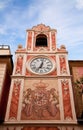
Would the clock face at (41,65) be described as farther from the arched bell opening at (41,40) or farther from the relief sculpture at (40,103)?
the arched bell opening at (41,40)

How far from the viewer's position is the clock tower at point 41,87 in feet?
38.0

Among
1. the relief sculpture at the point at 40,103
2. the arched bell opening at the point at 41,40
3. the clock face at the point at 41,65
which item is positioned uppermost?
the arched bell opening at the point at 41,40

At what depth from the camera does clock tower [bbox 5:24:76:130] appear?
38.0 feet

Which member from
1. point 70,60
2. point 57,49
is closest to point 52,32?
point 57,49

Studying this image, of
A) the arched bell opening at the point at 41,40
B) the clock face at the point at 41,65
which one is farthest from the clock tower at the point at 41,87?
the arched bell opening at the point at 41,40

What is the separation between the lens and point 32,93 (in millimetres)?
13000

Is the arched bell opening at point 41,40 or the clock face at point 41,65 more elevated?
the arched bell opening at point 41,40

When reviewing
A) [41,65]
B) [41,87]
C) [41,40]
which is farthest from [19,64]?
[41,40]

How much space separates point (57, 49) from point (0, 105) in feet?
21.4

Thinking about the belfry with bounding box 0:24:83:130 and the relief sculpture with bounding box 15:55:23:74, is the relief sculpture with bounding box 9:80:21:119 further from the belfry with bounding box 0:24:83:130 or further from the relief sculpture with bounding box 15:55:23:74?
the relief sculpture with bounding box 15:55:23:74

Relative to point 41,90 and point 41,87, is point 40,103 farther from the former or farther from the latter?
point 41,87

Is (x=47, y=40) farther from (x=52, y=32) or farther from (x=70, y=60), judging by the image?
(x=70, y=60)

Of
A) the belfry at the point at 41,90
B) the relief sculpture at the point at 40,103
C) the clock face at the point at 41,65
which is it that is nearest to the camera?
the belfry at the point at 41,90

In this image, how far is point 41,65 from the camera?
15.1 metres
